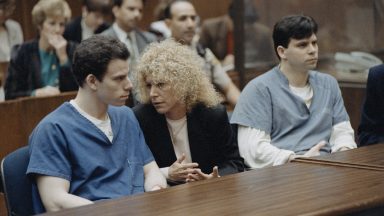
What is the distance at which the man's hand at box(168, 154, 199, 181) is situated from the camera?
10.9ft

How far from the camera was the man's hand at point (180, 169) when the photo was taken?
333 centimetres

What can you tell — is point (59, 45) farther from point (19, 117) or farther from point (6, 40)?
point (6, 40)

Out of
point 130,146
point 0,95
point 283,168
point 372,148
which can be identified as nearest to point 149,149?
point 130,146

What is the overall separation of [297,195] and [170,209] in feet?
1.35

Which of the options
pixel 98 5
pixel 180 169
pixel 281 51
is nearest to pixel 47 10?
pixel 98 5

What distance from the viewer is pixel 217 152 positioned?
369cm

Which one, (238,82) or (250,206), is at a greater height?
(250,206)

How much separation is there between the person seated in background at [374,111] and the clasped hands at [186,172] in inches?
37.6

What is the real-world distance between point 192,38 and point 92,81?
2.48 meters

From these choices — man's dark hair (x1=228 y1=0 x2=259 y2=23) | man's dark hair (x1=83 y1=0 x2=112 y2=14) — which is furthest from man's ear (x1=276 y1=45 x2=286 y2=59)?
man's dark hair (x1=228 y1=0 x2=259 y2=23)

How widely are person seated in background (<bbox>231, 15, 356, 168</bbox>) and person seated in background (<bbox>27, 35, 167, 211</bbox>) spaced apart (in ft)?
2.16

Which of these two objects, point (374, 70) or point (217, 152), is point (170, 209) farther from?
point (374, 70)

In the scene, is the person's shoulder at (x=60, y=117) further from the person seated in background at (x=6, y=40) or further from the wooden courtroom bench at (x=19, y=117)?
the person seated in background at (x=6, y=40)

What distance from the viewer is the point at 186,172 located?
11.0ft
